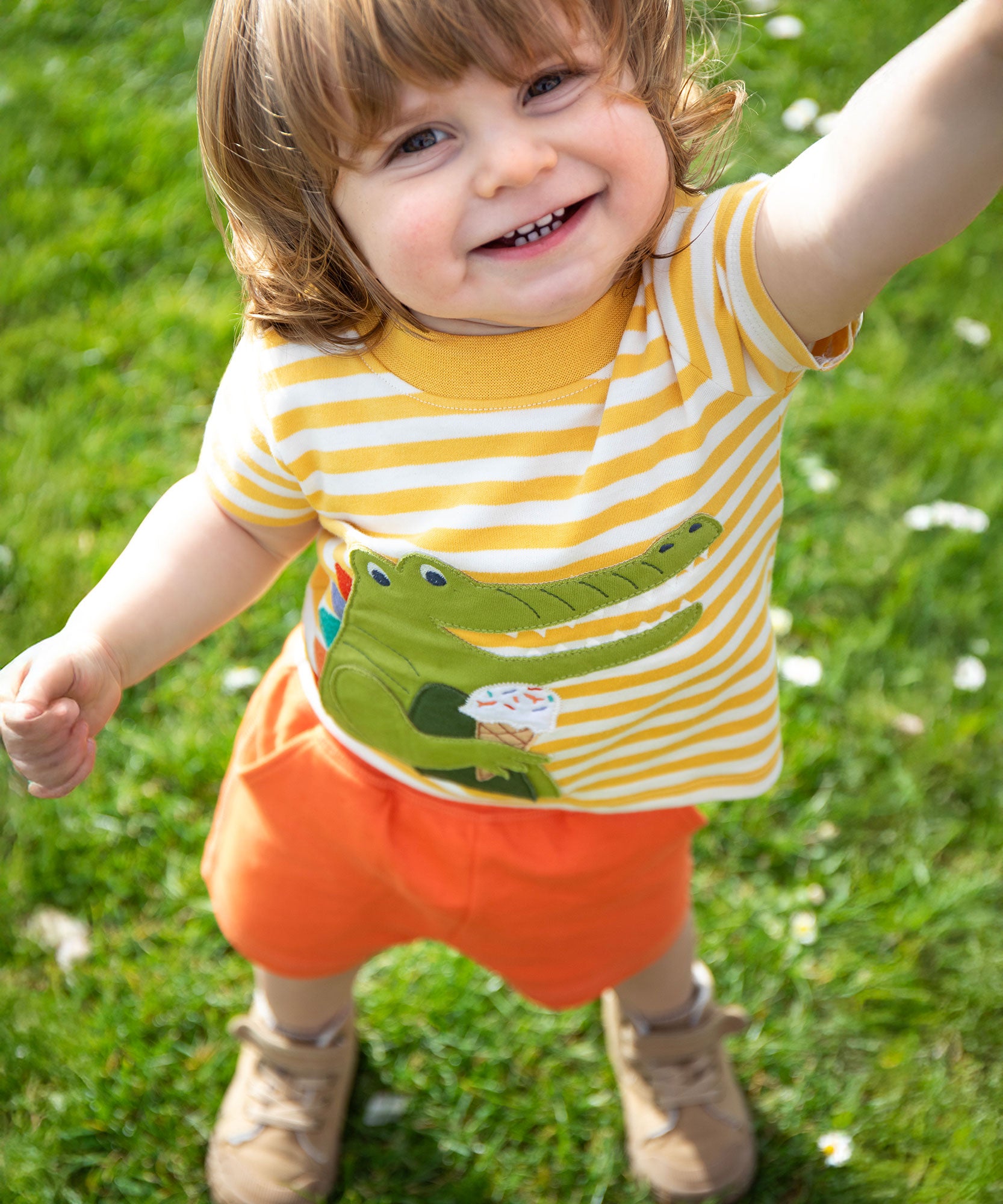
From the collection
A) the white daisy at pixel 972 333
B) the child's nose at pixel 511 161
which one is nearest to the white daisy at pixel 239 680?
the child's nose at pixel 511 161

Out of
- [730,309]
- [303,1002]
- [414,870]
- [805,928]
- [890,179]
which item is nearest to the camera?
[890,179]

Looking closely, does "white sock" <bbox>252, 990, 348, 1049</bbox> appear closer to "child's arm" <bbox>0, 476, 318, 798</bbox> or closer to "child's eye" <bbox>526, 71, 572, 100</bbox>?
"child's arm" <bbox>0, 476, 318, 798</bbox>

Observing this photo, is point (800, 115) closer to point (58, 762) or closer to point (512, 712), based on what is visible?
point (512, 712)

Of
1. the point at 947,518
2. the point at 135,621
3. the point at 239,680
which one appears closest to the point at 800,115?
the point at 947,518

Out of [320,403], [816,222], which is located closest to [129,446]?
[320,403]

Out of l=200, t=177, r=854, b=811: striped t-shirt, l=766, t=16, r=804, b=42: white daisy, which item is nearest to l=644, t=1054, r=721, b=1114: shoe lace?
l=200, t=177, r=854, b=811: striped t-shirt

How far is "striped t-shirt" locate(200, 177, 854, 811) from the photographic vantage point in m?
1.13

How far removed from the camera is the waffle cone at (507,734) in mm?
1296

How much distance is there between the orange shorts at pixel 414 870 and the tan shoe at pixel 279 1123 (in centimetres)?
25

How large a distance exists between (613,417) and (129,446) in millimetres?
1841

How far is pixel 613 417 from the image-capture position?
112 cm

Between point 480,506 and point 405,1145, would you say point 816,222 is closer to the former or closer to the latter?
point 480,506

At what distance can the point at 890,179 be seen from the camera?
37.9 inches

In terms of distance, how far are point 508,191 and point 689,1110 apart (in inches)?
55.7
